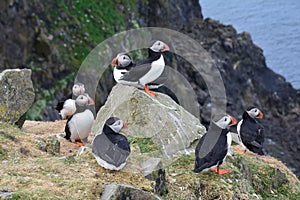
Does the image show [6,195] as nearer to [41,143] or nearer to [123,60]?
[41,143]

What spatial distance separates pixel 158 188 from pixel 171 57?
35558 millimetres

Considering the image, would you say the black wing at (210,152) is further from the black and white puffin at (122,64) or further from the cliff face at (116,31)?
the cliff face at (116,31)

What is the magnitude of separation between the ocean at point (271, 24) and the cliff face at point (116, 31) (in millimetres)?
8459

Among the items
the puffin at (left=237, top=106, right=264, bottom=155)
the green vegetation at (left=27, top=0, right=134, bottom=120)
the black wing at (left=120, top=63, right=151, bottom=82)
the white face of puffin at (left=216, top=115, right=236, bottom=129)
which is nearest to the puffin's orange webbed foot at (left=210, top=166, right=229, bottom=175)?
the white face of puffin at (left=216, top=115, right=236, bottom=129)

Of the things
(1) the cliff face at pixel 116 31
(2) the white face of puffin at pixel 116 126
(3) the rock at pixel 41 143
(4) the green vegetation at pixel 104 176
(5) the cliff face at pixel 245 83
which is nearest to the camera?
(4) the green vegetation at pixel 104 176

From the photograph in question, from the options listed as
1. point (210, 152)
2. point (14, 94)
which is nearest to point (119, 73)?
point (14, 94)

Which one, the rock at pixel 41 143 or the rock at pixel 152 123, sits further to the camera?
the rock at pixel 152 123

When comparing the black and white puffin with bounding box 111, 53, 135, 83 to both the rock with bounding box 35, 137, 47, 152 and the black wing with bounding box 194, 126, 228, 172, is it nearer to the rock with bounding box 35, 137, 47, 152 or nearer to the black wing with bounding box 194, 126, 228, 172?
the rock with bounding box 35, 137, 47, 152

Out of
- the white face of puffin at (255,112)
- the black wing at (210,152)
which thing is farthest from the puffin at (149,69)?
the white face of puffin at (255,112)

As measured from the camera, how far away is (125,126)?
9.21 meters

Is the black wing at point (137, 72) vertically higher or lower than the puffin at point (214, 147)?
higher

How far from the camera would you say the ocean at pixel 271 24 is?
192ft

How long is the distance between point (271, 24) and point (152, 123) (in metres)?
62.8

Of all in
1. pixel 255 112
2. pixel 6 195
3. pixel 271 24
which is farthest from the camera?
pixel 271 24
